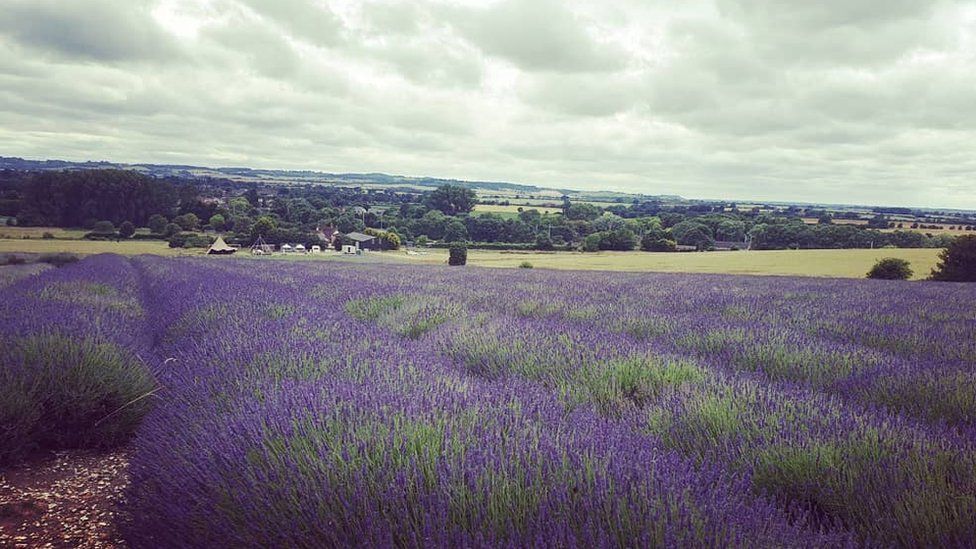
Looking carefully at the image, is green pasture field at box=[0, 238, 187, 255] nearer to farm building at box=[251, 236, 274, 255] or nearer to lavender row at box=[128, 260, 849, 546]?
farm building at box=[251, 236, 274, 255]

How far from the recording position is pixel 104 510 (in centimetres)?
242

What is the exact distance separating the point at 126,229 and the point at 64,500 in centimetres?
3780

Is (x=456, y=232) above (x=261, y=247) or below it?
above

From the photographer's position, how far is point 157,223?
119 ft

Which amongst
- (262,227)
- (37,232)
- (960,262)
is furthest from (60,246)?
(960,262)

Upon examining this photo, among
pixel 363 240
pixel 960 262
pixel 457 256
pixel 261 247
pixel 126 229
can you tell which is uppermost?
pixel 960 262

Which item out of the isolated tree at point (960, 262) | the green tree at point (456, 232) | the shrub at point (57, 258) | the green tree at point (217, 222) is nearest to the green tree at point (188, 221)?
the green tree at point (217, 222)

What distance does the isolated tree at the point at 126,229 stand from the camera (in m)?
33.9

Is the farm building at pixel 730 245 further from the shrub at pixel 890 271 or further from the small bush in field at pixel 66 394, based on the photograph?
the small bush in field at pixel 66 394

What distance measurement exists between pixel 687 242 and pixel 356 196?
50.3m

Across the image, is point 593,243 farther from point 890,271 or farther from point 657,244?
point 890,271

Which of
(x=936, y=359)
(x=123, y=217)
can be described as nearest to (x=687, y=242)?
(x=123, y=217)

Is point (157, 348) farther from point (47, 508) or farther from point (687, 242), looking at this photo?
point (687, 242)

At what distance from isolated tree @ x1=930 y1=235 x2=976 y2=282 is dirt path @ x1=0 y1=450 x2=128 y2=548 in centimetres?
2507
